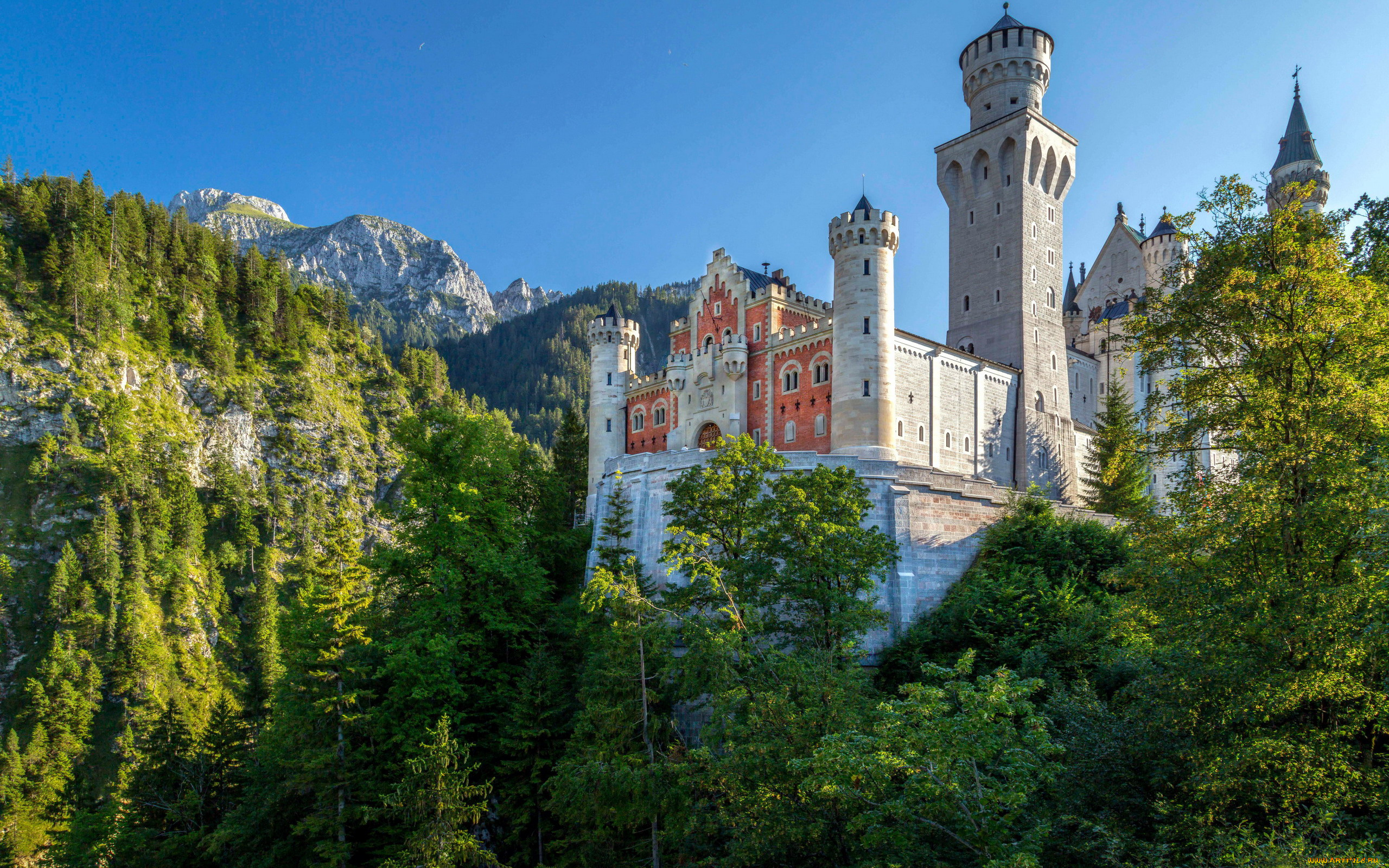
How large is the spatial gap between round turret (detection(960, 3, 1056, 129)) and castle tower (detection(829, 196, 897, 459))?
1466 cm

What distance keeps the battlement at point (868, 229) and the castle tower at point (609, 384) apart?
17.4 metres

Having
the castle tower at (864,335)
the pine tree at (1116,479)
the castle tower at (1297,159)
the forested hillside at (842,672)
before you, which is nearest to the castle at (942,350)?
the castle tower at (864,335)

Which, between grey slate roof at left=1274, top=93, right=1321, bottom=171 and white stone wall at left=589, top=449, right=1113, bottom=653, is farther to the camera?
grey slate roof at left=1274, top=93, right=1321, bottom=171

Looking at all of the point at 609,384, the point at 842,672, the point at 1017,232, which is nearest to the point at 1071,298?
the point at 1017,232

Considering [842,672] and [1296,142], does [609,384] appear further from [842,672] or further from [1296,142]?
[1296,142]

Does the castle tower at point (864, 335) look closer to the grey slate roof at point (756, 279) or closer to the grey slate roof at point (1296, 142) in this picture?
the grey slate roof at point (756, 279)

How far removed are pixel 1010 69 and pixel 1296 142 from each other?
41.6 meters

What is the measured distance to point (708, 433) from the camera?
168 feet

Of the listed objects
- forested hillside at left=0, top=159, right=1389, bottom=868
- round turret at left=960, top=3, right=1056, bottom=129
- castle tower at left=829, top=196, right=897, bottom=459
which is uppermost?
round turret at left=960, top=3, right=1056, bottom=129

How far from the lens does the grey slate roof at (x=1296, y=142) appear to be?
73812 mm

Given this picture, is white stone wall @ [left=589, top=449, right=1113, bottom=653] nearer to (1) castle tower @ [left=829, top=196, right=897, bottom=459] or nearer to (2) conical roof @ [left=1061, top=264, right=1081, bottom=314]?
(1) castle tower @ [left=829, top=196, right=897, bottom=459]

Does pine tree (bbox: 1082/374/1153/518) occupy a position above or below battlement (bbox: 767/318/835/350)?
Answer: below

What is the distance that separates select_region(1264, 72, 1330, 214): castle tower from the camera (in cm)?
7256

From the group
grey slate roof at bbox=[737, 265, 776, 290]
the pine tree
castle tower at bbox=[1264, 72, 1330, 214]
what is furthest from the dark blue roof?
castle tower at bbox=[1264, 72, 1330, 214]
